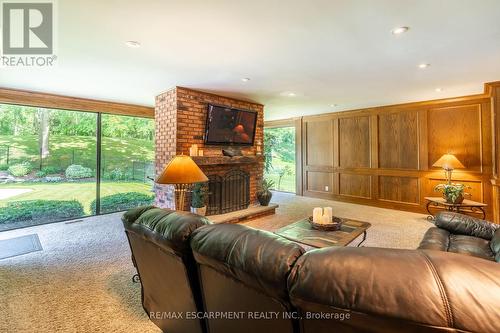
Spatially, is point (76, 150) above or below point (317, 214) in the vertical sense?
above

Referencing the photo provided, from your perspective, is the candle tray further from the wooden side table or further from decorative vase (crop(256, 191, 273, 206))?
the wooden side table

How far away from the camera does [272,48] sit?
254 centimetres

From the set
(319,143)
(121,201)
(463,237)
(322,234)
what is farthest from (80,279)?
(319,143)

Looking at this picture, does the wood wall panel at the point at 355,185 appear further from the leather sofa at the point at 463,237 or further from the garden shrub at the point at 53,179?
the garden shrub at the point at 53,179

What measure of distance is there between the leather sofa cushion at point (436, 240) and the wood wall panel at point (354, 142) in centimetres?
348

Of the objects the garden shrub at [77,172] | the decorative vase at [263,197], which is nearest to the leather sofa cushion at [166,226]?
the decorative vase at [263,197]

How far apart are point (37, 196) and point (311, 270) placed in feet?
17.8

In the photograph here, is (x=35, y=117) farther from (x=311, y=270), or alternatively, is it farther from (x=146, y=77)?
(x=311, y=270)

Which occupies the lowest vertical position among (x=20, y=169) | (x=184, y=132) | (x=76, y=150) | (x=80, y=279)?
(x=80, y=279)

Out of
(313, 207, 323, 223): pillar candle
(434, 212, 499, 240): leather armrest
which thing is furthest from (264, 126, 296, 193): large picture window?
(434, 212, 499, 240): leather armrest

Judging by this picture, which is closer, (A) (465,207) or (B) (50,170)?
(A) (465,207)

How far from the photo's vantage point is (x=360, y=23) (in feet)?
6.75

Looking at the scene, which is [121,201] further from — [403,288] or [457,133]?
[457,133]

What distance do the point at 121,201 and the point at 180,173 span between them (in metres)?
3.91
